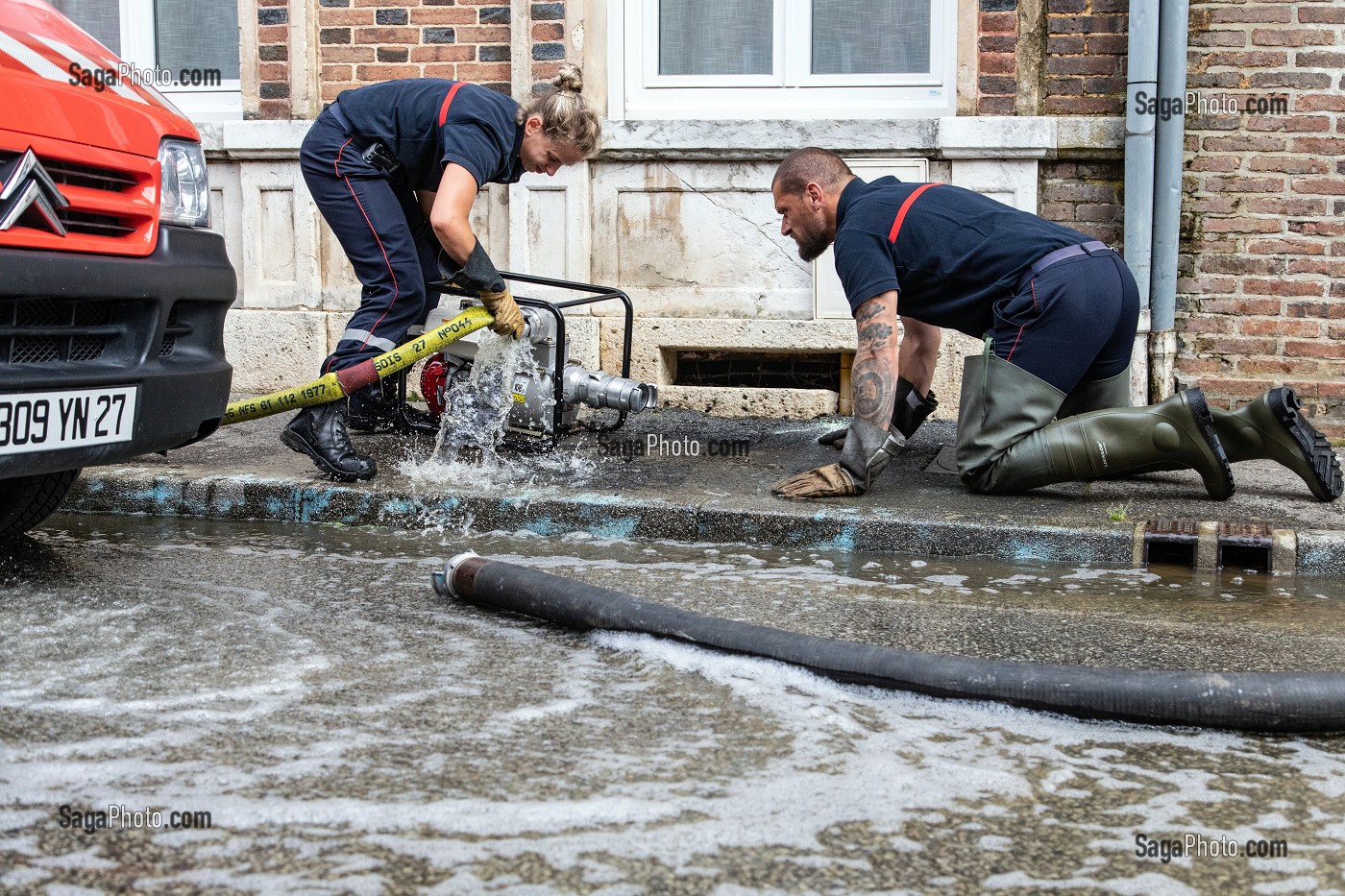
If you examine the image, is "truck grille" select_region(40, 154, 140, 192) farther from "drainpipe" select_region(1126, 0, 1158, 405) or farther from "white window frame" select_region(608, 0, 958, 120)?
"drainpipe" select_region(1126, 0, 1158, 405)

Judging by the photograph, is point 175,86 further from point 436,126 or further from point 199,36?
point 436,126

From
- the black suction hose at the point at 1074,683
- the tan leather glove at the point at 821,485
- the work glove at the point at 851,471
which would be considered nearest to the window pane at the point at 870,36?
the work glove at the point at 851,471

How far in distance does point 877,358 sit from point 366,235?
1.98 metres

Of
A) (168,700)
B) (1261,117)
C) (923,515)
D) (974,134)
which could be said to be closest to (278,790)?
(168,700)

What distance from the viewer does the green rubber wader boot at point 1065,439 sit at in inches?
180

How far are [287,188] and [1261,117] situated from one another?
4.78 metres

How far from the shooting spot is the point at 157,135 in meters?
3.62

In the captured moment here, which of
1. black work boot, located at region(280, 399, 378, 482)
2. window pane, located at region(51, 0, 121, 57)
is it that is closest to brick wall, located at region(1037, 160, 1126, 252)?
black work boot, located at region(280, 399, 378, 482)

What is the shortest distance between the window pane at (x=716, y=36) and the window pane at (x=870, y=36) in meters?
0.27

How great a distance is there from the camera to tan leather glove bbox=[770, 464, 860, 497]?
476 cm

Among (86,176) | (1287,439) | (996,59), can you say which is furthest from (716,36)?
(86,176)

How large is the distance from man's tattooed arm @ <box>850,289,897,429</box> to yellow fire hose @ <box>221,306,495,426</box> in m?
1.36

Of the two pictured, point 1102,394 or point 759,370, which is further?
point 759,370

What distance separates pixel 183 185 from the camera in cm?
373
